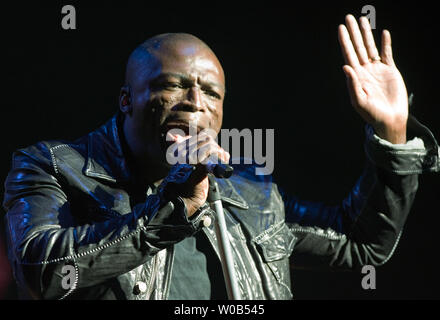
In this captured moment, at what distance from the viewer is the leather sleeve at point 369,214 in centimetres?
232

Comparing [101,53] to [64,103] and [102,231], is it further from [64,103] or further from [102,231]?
[102,231]

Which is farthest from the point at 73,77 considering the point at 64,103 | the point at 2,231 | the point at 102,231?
the point at 102,231

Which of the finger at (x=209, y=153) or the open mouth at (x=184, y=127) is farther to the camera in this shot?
the open mouth at (x=184, y=127)

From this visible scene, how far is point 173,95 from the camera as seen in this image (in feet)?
7.11

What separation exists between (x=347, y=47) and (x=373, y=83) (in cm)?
16

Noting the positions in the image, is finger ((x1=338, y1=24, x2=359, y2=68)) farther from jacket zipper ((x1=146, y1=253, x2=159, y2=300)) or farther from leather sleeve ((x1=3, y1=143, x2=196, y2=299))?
jacket zipper ((x1=146, y1=253, x2=159, y2=300))

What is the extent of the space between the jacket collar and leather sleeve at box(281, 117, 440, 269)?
1.03ft

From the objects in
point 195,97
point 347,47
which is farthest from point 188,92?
point 347,47

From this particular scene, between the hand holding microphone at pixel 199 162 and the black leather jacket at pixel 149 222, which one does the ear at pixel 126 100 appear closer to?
the black leather jacket at pixel 149 222

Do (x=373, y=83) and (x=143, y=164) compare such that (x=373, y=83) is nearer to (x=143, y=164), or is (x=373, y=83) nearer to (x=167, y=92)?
(x=167, y=92)

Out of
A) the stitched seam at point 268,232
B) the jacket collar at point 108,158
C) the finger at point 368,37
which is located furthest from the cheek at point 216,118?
the finger at point 368,37

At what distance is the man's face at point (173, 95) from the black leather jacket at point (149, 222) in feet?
0.45

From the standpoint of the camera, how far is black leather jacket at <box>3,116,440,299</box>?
5.96 ft

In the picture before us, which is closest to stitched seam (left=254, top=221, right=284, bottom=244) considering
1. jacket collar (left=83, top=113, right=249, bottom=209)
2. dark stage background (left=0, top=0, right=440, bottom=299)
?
jacket collar (left=83, top=113, right=249, bottom=209)
